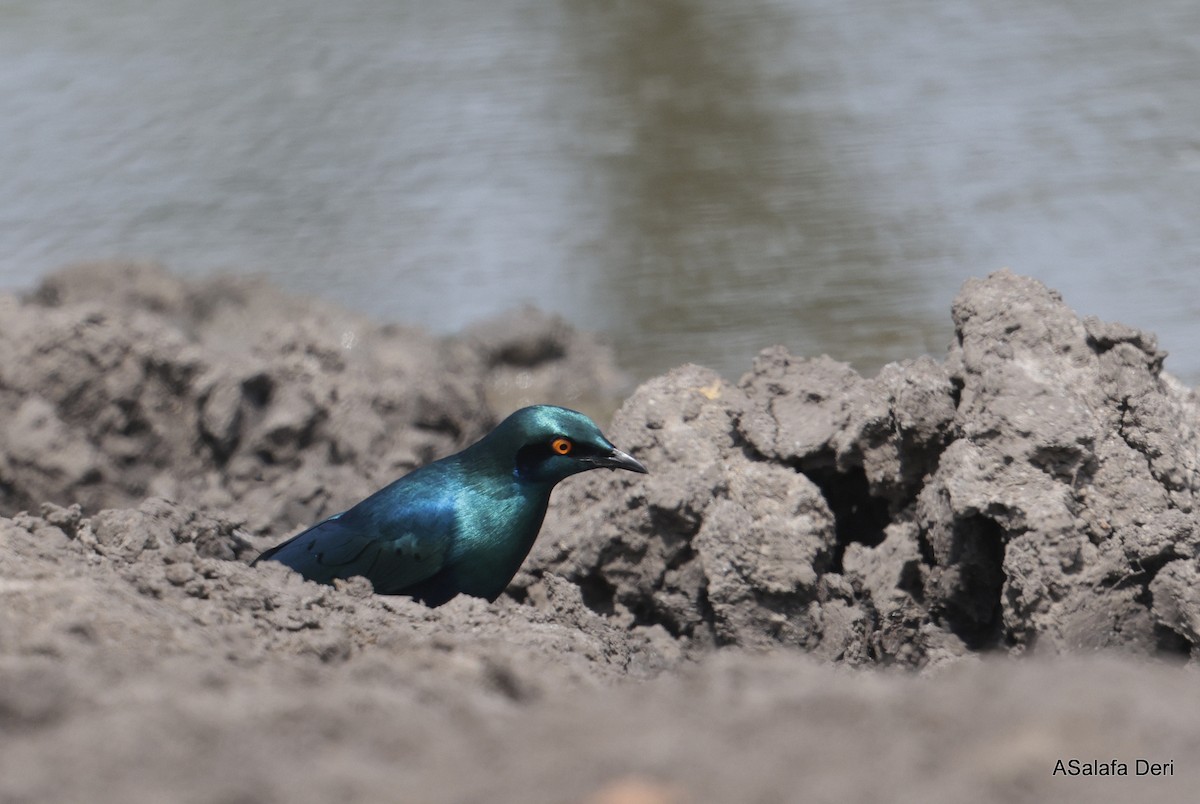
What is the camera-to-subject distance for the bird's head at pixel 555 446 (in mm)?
3746

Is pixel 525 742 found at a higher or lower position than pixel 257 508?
higher

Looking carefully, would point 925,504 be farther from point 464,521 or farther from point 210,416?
point 210,416

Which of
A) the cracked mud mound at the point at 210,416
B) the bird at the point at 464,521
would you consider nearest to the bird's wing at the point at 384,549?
the bird at the point at 464,521

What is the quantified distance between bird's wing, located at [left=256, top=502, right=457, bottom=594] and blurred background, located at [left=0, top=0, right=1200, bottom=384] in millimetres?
2441

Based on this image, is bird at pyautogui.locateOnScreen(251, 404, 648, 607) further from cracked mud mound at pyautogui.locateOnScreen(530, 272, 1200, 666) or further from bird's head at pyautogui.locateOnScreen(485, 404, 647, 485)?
cracked mud mound at pyautogui.locateOnScreen(530, 272, 1200, 666)

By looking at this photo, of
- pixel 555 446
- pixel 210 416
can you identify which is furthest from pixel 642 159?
pixel 555 446

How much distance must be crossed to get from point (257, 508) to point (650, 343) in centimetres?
228

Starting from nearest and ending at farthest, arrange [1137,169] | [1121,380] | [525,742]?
1. [525,742]
2. [1121,380]
3. [1137,169]

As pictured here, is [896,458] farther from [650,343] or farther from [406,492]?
[650,343]

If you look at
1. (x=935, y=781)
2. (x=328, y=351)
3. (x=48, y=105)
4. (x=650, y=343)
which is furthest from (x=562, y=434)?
(x=48, y=105)

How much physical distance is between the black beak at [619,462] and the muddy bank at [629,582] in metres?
0.05

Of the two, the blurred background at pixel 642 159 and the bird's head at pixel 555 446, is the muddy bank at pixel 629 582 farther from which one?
the blurred background at pixel 642 159

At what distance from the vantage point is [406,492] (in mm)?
3816

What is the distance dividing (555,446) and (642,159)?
4511 mm
